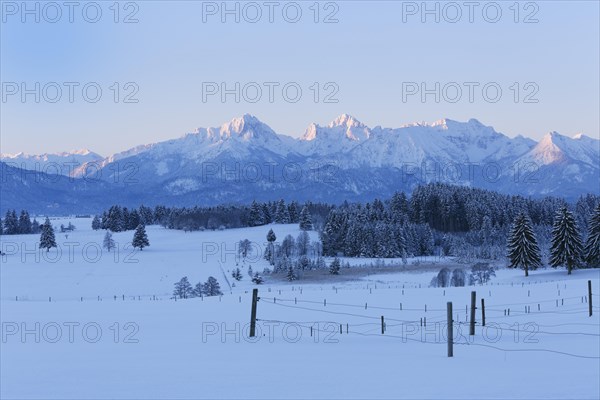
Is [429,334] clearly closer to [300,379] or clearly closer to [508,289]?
[300,379]

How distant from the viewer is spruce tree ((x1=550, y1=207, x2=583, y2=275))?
7431 centimetres

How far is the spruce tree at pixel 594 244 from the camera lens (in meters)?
76.0

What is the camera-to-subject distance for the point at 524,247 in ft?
257

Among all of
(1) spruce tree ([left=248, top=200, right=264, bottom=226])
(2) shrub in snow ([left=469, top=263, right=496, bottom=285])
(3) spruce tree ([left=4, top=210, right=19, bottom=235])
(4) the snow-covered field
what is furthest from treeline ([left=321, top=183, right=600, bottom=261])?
(3) spruce tree ([left=4, top=210, right=19, bottom=235])

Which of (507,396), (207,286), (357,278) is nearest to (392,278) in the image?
(357,278)

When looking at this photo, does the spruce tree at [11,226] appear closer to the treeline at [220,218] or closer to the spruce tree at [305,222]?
the treeline at [220,218]

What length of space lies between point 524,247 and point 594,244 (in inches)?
338

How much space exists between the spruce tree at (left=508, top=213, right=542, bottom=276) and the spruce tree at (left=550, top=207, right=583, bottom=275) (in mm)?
2650

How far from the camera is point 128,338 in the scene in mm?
24734

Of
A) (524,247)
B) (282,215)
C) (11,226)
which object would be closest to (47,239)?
(11,226)

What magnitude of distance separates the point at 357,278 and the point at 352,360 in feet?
231

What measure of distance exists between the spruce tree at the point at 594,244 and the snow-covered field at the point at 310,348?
23.8 m

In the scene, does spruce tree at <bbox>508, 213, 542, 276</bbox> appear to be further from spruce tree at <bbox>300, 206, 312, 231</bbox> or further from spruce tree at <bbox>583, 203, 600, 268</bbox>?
spruce tree at <bbox>300, 206, 312, 231</bbox>

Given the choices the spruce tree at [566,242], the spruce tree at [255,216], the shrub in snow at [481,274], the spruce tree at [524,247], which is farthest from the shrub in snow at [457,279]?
the spruce tree at [255,216]
